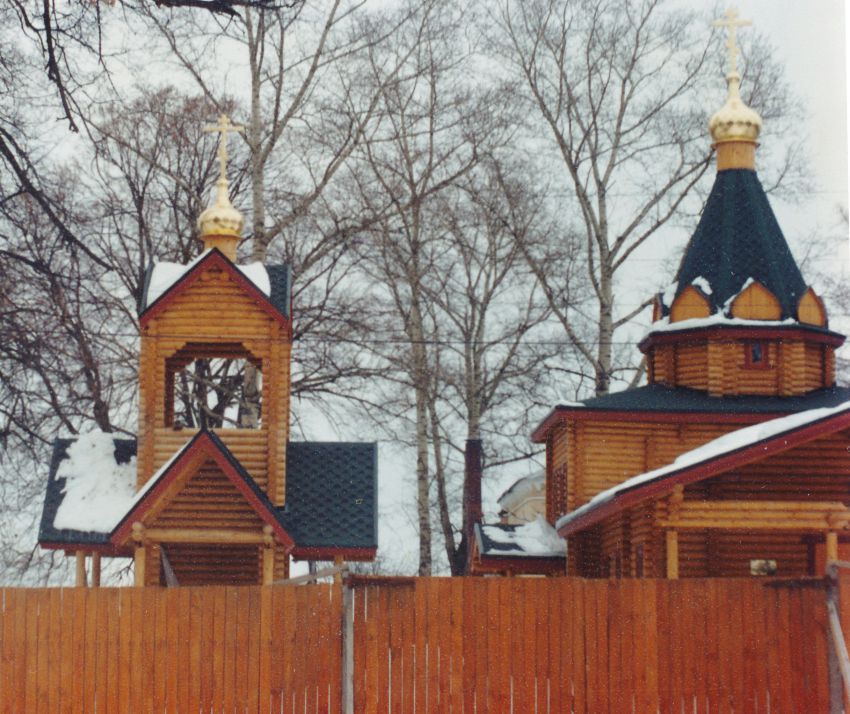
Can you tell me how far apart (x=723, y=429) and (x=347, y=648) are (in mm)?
11397

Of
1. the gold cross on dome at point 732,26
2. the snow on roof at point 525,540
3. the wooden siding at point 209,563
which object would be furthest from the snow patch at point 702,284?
the wooden siding at point 209,563

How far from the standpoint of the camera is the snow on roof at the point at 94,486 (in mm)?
20984

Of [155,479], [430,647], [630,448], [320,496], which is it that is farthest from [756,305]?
[430,647]

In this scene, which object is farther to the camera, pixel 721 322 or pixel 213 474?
pixel 721 322

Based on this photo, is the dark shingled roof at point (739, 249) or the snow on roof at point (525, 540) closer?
the dark shingled roof at point (739, 249)

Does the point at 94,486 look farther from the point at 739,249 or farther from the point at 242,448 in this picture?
the point at 739,249

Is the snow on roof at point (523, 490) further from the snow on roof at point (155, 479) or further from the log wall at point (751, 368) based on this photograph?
the snow on roof at point (155, 479)

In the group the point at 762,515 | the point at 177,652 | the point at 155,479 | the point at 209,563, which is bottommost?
the point at 177,652

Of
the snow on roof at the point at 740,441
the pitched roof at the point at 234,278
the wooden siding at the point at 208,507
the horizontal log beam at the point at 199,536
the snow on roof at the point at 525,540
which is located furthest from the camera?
the snow on roof at the point at 525,540

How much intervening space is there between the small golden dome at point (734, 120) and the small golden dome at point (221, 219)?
8037 millimetres

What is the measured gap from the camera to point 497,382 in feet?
106

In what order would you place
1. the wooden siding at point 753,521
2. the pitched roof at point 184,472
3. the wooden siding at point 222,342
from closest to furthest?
1. the wooden siding at point 753,521
2. the pitched roof at point 184,472
3. the wooden siding at point 222,342

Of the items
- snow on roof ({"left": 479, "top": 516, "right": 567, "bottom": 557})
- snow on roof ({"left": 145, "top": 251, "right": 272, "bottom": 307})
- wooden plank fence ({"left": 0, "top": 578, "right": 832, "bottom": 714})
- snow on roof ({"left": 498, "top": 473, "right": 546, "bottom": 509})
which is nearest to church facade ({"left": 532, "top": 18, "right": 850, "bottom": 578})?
snow on roof ({"left": 479, "top": 516, "right": 567, "bottom": 557})

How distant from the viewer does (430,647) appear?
1247 cm
